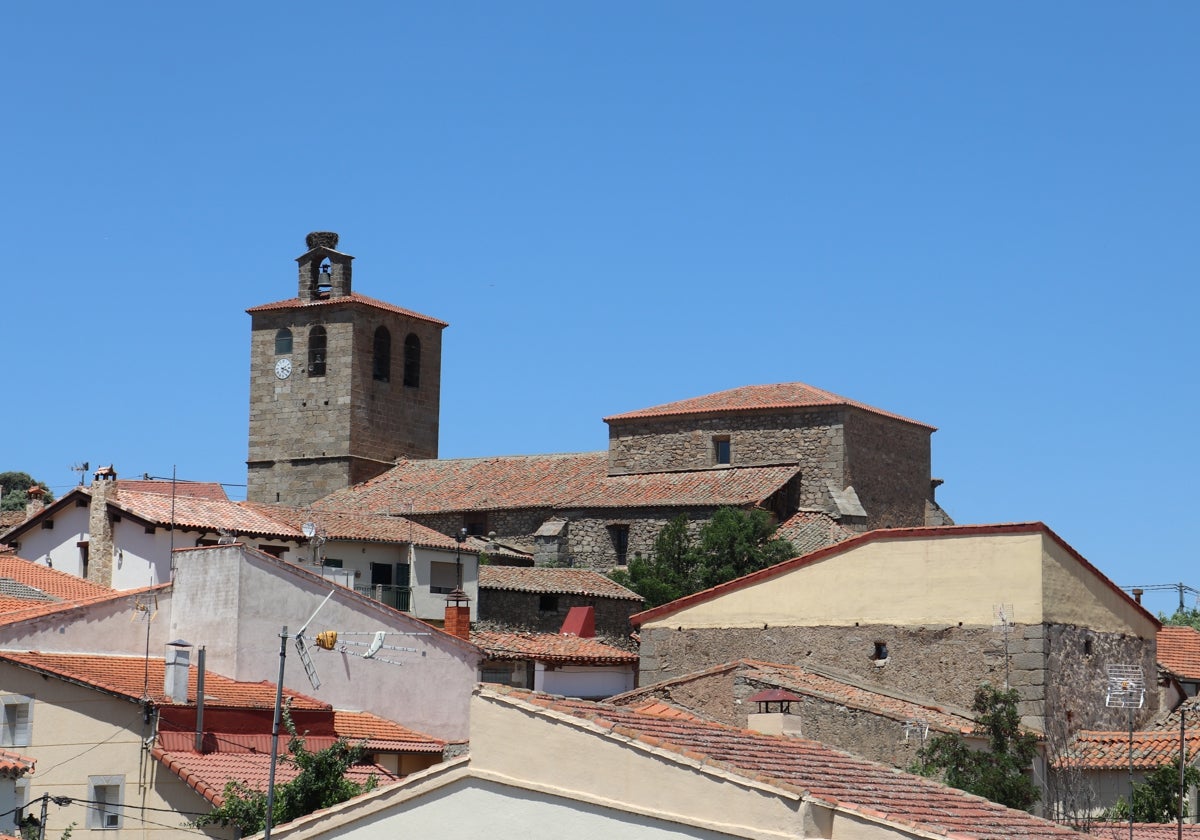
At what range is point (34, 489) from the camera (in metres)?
48.4

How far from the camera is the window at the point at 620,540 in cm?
5291

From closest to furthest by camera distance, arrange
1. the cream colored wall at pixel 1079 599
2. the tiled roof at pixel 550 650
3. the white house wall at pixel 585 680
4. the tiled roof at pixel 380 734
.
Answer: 1. the cream colored wall at pixel 1079 599
2. the tiled roof at pixel 380 734
3. the tiled roof at pixel 550 650
4. the white house wall at pixel 585 680

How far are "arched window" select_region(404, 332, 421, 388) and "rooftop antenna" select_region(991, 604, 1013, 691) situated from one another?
4171 cm

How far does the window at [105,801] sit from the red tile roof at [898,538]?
9.72 meters

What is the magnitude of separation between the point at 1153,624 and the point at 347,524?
21401 millimetres

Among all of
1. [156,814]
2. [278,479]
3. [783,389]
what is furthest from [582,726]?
[278,479]

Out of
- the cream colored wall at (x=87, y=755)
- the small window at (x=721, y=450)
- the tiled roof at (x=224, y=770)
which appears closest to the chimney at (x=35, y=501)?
the small window at (x=721, y=450)

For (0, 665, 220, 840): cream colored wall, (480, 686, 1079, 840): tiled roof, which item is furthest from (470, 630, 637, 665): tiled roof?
(480, 686, 1079, 840): tiled roof

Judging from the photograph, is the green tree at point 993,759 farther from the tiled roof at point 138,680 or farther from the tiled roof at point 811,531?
the tiled roof at point 811,531

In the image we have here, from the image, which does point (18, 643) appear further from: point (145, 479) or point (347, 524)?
point (145, 479)

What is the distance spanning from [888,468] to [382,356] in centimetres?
1979

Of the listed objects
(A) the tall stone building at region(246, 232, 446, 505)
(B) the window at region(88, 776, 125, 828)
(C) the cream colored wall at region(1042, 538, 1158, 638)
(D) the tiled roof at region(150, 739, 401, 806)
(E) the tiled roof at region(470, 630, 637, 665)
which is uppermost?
(A) the tall stone building at region(246, 232, 446, 505)

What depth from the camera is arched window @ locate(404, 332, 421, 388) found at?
6662cm

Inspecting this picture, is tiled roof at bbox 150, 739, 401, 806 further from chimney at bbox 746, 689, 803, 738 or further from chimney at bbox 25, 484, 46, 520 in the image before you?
chimney at bbox 25, 484, 46, 520
